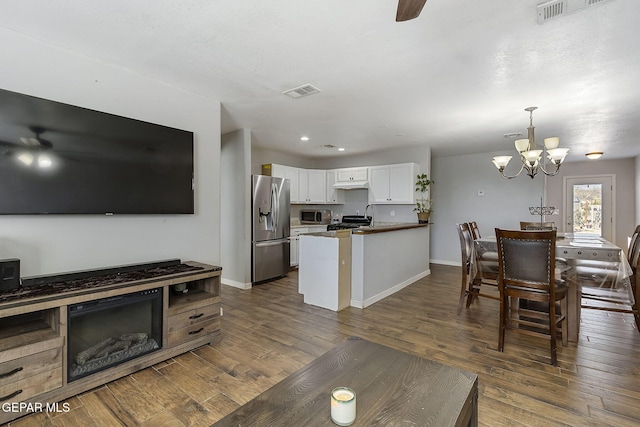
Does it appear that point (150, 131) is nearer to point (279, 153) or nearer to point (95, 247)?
point (95, 247)

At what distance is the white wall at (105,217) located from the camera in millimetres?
2119

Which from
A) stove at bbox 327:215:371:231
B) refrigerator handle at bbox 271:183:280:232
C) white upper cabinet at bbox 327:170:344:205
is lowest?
stove at bbox 327:215:371:231

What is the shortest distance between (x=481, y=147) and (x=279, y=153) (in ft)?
13.4

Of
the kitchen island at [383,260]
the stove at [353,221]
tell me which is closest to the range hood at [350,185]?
the stove at [353,221]

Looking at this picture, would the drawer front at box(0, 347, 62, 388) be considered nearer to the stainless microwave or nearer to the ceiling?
the ceiling

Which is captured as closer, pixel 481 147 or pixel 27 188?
pixel 27 188

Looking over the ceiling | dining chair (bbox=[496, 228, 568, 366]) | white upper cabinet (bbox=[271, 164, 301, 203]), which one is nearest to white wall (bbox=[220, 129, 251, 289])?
the ceiling

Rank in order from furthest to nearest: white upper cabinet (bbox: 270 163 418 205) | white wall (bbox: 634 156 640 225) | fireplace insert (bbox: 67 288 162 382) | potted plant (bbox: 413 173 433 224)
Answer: white wall (bbox: 634 156 640 225) < white upper cabinet (bbox: 270 163 418 205) < potted plant (bbox: 413 173 433 224) < fireplace insert (bbox: 67 288 162 382)

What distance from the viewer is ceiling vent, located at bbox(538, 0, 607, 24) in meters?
1.72

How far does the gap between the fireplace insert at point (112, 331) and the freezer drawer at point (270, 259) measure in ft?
7.87

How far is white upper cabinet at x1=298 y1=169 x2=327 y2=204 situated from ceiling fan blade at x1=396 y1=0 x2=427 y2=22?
195 inches

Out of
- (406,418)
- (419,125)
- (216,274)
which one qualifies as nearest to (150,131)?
(216,274)

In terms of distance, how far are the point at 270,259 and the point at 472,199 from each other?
4604mm

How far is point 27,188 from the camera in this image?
6.82 feet
